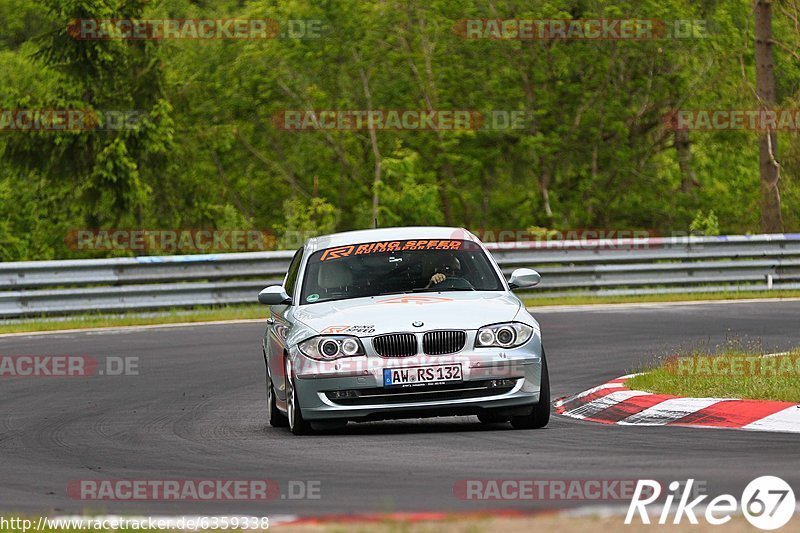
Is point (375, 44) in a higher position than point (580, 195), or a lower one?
higher

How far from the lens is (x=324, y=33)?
144 ft

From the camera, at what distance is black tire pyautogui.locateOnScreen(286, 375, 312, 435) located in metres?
11.2

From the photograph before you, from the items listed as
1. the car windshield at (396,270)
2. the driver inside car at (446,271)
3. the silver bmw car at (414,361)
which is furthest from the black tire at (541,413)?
the driver inside car at (446,271)

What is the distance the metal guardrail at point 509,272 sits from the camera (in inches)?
931

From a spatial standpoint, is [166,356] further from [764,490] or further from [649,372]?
[764,490]

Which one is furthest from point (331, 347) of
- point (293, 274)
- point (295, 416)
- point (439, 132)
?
point (439, 132)

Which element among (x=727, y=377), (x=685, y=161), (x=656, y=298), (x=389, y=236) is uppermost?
(x=389, y=236)

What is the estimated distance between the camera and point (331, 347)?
36.5ft

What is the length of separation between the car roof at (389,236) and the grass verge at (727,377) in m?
1.95

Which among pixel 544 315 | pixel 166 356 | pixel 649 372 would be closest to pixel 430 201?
pixel 544 315

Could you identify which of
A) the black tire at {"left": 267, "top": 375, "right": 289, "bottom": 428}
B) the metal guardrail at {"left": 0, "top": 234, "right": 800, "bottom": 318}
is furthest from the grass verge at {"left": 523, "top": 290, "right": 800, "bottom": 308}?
the black tire at {"left": 267, "top": 375, "right": 289, "bottom": 428}

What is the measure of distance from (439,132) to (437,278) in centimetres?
3040

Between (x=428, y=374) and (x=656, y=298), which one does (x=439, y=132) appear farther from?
(x=428, y=374)

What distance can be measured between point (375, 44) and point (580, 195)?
6991mm
